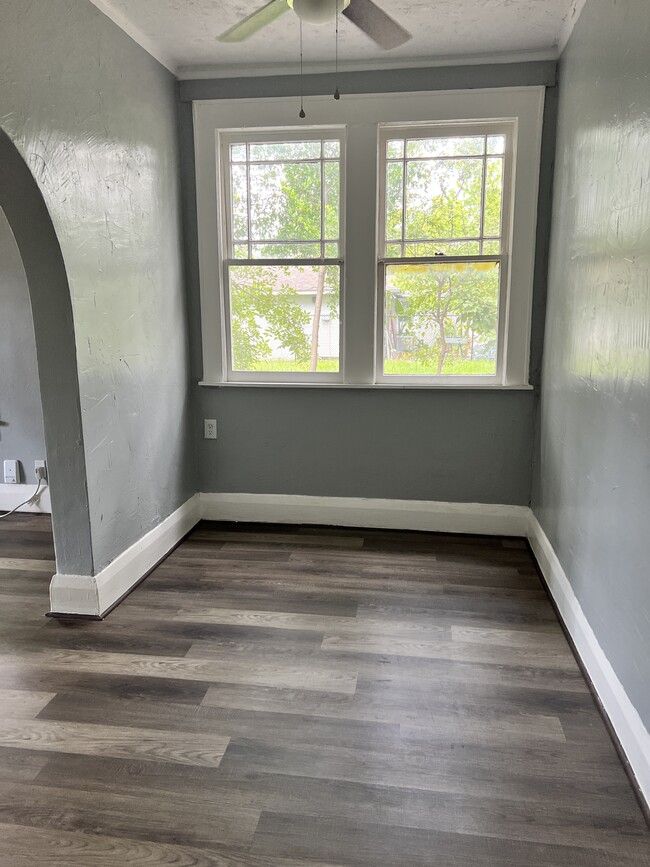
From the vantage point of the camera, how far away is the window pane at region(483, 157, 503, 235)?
3137mm

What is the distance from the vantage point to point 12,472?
379 cm

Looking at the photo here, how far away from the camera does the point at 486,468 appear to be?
340 centimetres

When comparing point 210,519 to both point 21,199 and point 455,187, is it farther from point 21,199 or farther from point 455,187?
point 455,187

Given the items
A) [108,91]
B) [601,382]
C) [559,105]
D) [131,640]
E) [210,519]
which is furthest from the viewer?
[210,519]

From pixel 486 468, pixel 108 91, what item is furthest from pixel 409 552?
pixel 108 91

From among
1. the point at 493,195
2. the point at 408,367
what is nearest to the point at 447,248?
the point at 493,195

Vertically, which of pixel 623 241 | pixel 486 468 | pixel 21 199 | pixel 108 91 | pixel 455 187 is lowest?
pixel 486 468

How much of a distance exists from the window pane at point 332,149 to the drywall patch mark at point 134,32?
3.02ft

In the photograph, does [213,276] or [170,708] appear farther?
[213,276]

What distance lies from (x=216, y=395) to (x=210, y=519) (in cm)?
80

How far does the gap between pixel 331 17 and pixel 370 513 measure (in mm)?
2488

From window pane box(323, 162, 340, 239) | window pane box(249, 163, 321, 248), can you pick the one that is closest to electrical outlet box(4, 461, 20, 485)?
window pane box(249, 163, 321, 248)

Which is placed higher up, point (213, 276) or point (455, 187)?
point (455, 187)

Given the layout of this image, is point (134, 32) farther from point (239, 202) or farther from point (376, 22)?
point (376, 22)
